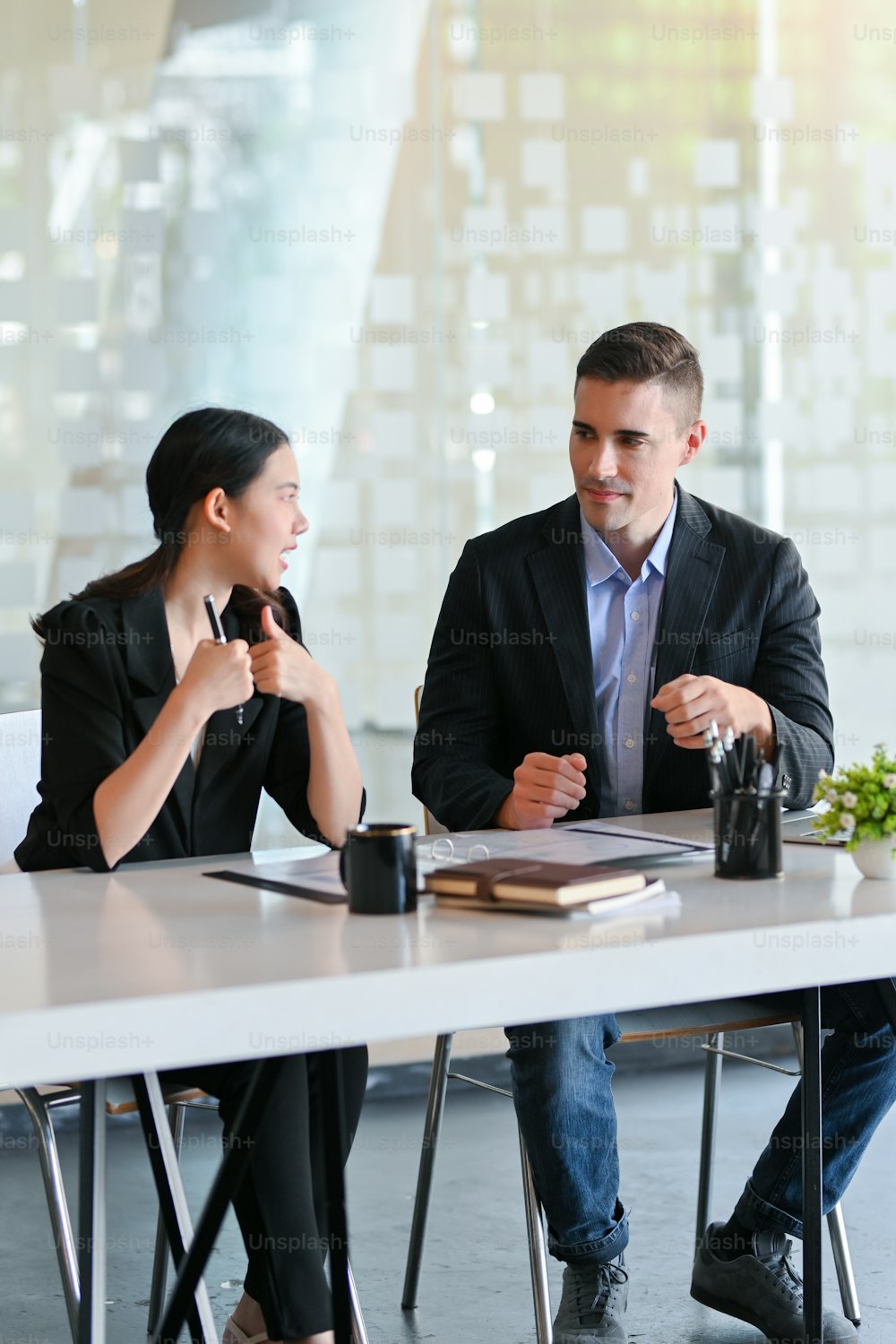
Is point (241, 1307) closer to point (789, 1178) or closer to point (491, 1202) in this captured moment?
point (789, 1178)

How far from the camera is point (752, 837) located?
1649mm

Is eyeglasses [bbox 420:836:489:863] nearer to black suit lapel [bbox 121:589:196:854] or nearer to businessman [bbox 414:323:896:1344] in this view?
businessman [bbox 414:323:896:1344]

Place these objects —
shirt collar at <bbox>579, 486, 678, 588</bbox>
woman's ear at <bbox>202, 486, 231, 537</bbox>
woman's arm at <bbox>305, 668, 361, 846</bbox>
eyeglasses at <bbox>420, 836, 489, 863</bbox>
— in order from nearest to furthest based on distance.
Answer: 1. eyeglasses at <bbox>420, 836, 489, 863</bbox>
2. woman's arm at <bbox>305, 668, 361, 846</bbox>
3. woman's ear at <bbox>202, 486, 231, 537</bbox>
4. shirt collar at <bbox>579, 486, 678, 588</bbox>

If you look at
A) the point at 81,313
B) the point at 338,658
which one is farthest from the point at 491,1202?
the point at 81,313

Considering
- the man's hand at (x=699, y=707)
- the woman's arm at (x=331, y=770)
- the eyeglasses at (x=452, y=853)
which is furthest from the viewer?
the woman's arm at (x=331, y=770)

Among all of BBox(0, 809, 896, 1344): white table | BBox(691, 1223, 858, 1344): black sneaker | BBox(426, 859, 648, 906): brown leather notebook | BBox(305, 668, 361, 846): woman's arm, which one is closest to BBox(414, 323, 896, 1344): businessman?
BBox(691, 1223, 858, 1344): black sneaker

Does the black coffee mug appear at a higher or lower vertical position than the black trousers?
higher

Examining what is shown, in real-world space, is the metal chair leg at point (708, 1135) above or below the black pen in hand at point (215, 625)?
below

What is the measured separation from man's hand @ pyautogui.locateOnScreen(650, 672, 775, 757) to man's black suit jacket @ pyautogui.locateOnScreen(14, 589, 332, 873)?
544 mm

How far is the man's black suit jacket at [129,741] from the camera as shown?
201 centimetres

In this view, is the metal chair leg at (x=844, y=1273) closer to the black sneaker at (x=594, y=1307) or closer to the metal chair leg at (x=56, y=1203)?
the black sneaker at (x=594, y=1307)

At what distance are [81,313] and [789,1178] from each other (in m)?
2.27

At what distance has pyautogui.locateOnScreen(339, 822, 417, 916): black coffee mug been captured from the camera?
1512mm

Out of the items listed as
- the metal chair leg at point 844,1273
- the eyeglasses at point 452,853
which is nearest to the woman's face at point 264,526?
the eyeglasses at point 452,853
